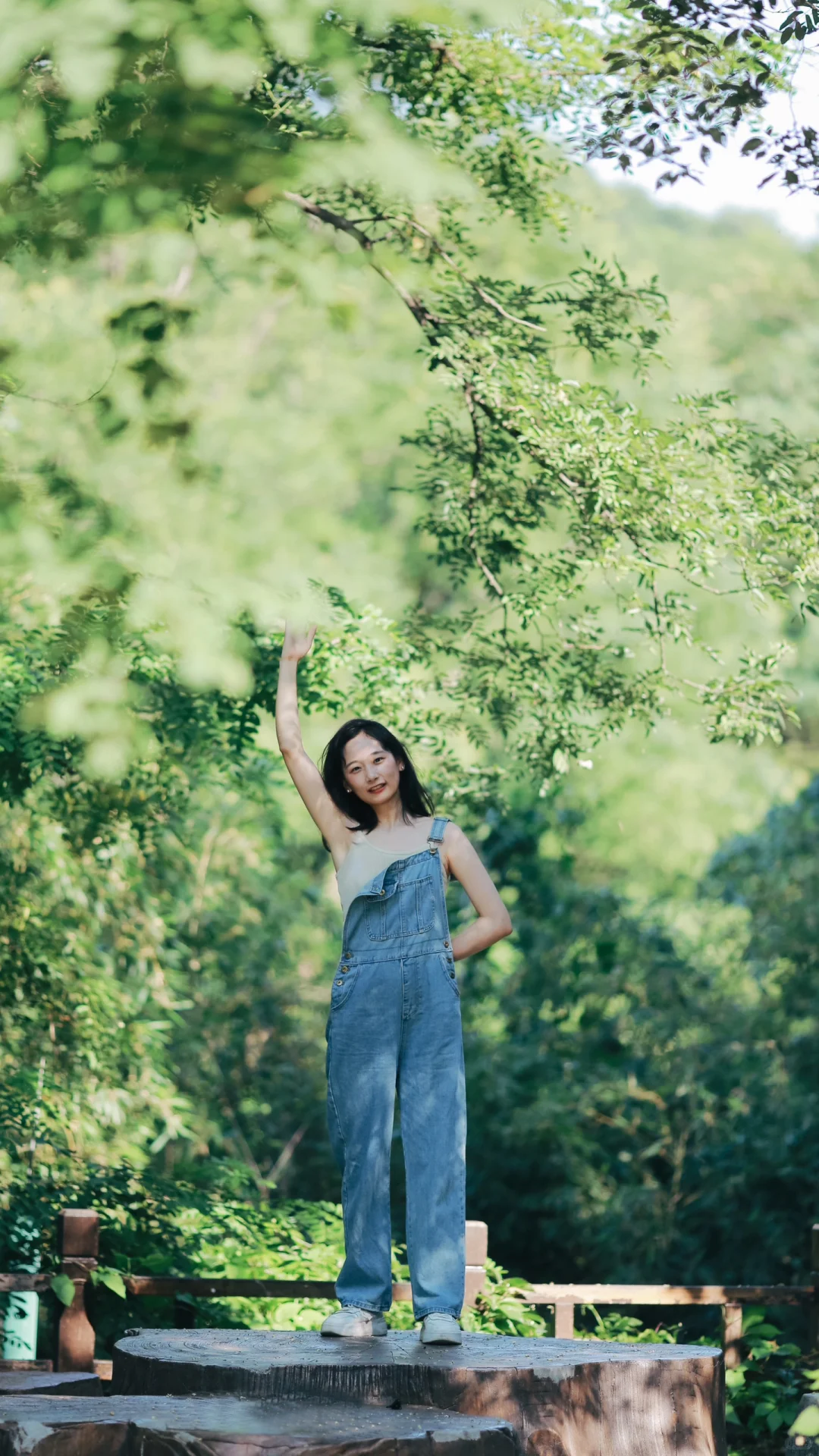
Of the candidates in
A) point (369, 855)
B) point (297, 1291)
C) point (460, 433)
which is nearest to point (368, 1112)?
point (369, 855)

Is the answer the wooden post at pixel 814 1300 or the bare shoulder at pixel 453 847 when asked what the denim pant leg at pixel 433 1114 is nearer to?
the bare shoulder at pixel 453 847

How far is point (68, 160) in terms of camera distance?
3453mm

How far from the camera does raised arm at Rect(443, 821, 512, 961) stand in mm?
4262

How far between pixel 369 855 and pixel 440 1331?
1.19 m

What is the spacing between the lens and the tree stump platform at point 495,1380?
Result: 3.66 meters

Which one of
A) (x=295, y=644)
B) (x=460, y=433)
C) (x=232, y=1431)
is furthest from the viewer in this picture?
(x=460, y=433)

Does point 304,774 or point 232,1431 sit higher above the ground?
point 304,774

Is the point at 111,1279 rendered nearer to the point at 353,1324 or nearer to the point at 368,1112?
the point at 353,1324

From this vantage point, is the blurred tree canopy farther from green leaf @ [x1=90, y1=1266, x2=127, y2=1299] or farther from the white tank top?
green leaf @ [x1=90, y1=1266, x2=127, y2=1299]

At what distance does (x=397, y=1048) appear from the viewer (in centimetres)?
424

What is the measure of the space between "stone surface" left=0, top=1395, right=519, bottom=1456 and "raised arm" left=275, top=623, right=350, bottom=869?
4.65 feet

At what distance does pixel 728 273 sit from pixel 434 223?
2184 centimetres

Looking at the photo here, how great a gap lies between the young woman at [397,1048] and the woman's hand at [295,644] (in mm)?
260

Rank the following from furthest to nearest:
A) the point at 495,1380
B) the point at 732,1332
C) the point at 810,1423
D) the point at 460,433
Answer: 1. the point at 460,433
2. the point at 732,1332
3. the point at 495,1380
4. the point at 810,1423
